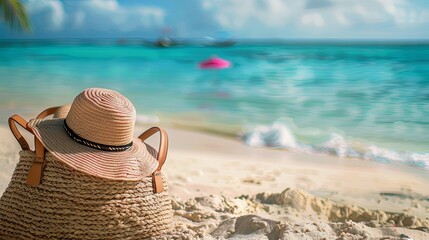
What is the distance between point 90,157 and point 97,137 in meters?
0.11

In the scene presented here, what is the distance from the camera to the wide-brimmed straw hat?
2.71 metres

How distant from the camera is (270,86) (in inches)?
405

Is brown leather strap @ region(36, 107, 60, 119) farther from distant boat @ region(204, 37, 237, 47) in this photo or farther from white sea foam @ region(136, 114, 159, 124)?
distant boat @ region(204, 37, 237, 47)

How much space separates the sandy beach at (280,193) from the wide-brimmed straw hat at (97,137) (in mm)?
367

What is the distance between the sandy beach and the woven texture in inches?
10.2

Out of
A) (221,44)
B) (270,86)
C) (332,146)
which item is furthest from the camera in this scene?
(221,44)

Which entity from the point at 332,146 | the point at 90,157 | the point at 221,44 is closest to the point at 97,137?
the point at 90,157

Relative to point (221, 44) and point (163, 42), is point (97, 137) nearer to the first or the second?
point (163, 42)

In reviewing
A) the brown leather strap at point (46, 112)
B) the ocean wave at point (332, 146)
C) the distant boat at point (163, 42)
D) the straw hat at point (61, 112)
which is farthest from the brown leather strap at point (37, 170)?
the distant boat at point (163, 42)

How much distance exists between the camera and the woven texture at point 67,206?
8.79 ft

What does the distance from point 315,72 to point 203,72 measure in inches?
76.1

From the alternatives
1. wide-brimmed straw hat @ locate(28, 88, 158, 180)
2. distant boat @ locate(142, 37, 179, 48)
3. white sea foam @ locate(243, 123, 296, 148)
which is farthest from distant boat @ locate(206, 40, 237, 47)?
wide-brimmed straw hat @ locate(28, 88, 158, 180)

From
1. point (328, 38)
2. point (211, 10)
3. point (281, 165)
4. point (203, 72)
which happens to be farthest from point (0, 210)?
point (211, 10)

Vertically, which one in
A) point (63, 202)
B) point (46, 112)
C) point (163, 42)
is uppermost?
point (46, 112)
